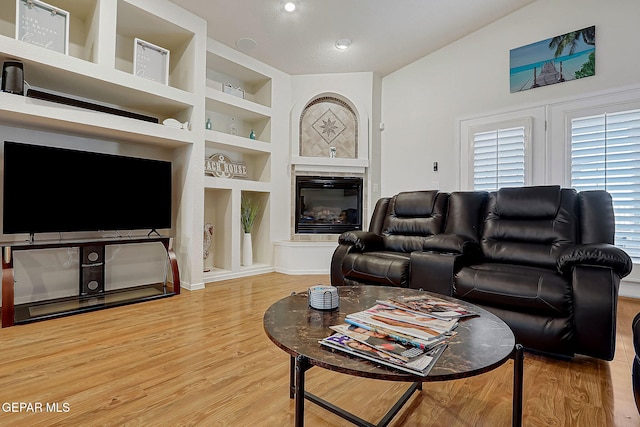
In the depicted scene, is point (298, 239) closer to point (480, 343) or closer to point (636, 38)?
point (480, 343)

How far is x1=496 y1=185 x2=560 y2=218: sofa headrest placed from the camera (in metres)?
2.49

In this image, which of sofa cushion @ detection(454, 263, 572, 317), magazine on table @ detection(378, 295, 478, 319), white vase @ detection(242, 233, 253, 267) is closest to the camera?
magazine on table @ detection(378, 295, 478, 319)

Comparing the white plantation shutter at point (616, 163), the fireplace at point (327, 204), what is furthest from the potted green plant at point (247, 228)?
the white plantation shutter at point (616, 163)

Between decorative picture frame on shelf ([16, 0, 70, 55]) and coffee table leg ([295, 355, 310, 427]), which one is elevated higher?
decorative picture frame on shelf ([16, 0, 70, 55])

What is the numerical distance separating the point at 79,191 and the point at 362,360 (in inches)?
123

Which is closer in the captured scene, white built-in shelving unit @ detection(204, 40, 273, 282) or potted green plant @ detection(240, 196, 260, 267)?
white built-in shelving unit @ detection(204, 40, 273, 282)

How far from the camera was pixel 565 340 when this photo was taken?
73.6 inches

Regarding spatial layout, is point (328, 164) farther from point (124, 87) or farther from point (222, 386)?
point (222, 386)

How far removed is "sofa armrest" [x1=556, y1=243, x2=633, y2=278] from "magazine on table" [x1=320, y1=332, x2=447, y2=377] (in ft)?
4.48

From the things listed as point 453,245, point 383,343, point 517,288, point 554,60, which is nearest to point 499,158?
point 554,60

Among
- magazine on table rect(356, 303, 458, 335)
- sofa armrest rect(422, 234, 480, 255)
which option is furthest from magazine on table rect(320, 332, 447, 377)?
sofa armrest rect(422, 234, 480, 255)

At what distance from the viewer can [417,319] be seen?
125 cm

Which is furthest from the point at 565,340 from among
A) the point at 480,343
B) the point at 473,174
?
the point at 473,174

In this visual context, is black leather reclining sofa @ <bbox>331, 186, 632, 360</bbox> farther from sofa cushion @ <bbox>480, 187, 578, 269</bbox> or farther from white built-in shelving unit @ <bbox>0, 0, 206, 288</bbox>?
white built-in shelving unit @ <bbox>0, 0, 206, 288</bbox>
